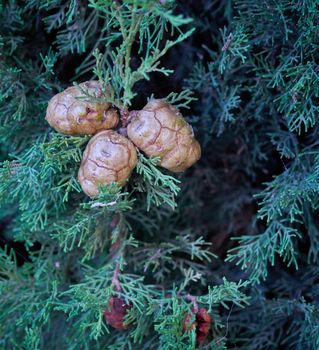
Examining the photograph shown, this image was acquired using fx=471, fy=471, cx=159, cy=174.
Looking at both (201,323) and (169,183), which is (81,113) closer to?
(169,183)

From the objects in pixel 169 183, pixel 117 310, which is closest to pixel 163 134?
pixel 169 183

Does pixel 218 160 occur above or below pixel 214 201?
above

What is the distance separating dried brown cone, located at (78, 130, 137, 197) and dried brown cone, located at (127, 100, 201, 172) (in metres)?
0.03

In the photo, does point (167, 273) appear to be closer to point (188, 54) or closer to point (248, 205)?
point (248, 205)

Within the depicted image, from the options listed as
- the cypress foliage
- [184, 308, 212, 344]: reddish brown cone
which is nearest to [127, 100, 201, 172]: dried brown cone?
the cypress foliage

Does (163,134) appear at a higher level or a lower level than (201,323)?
higher

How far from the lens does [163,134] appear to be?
0.94 meters

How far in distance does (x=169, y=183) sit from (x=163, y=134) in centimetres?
11

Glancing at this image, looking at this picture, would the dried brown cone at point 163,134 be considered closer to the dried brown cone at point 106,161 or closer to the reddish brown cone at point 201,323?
the dried brown cone at point 106,161

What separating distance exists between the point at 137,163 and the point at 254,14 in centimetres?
45

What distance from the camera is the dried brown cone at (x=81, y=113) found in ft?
3.11

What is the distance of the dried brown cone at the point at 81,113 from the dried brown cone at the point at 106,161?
0.03 m

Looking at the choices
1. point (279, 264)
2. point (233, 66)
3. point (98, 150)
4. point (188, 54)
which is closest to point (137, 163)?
point (98, 150)

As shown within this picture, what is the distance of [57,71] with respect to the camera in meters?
1.31
